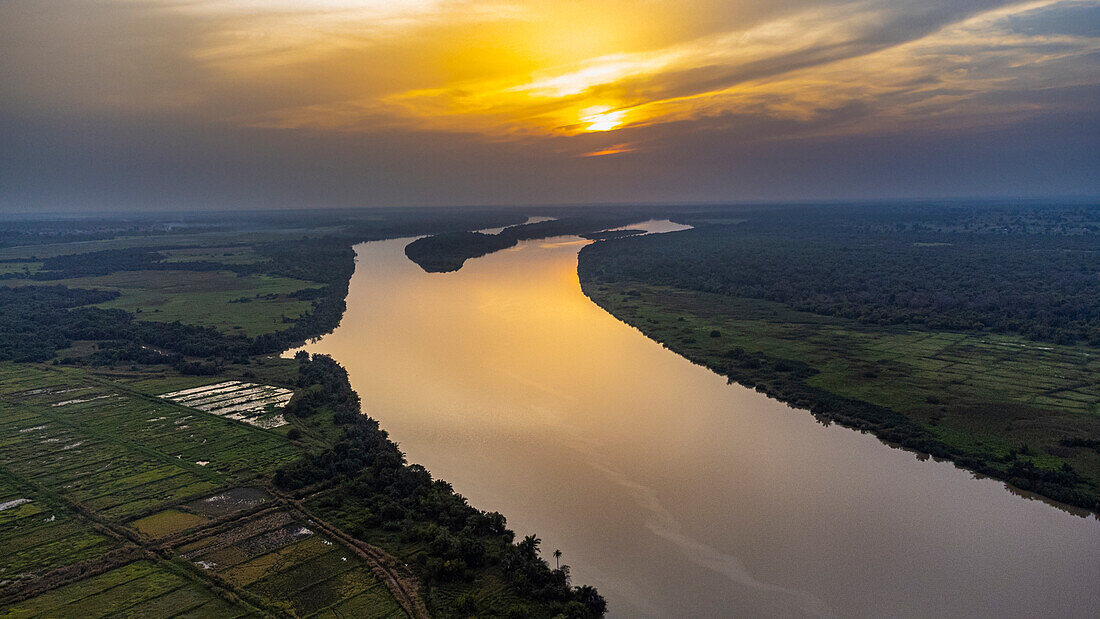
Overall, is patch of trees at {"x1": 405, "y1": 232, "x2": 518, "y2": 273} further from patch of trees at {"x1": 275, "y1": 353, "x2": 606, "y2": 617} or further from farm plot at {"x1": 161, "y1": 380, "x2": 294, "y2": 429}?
patch of trees at {"x1": 275, "y1": 353, "x2": 606, "y2": 617}

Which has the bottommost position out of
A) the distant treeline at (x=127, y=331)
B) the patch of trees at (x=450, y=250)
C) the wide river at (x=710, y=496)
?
the wide river at (x=710, y=496)

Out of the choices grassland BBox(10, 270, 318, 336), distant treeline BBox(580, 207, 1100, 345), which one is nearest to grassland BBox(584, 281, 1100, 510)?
distant treeline BBox(580, 207, 1100, 345)

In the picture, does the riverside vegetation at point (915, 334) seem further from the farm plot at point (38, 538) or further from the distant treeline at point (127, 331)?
the farm plot at point (38, 538)

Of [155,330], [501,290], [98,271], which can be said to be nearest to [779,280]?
[501,290]

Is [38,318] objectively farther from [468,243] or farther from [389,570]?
[468,243]

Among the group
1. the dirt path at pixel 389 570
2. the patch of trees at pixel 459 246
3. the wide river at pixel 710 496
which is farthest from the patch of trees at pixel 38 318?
the patch of trees at pixel 459 246

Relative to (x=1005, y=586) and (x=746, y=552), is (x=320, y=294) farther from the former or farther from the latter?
(x=1005, y=586)
